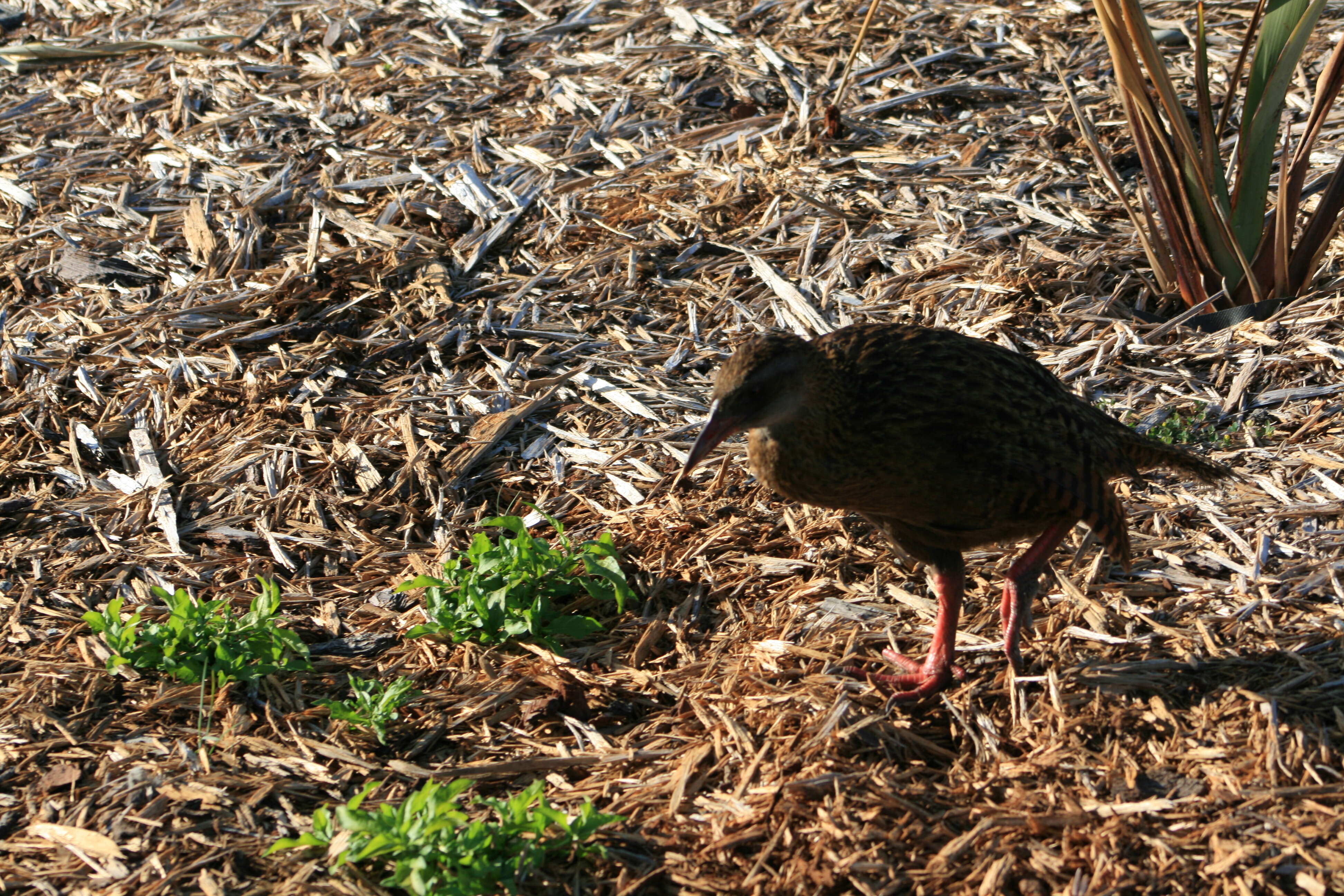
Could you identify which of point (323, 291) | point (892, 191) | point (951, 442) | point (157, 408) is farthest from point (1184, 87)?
point (157, 408)

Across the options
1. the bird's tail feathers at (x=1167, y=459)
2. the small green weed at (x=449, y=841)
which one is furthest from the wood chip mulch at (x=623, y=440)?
the bird's tail feathers at (x=1167, y=459)

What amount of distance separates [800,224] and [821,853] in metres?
3.41

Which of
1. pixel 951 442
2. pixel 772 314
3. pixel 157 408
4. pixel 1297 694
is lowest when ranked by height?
pixel 157 408

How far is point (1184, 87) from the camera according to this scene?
241 inches

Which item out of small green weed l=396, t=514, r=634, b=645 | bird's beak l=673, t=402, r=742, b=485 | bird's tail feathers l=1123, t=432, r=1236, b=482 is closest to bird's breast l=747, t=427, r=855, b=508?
bird's beak l=673, t=402, r=742, b=485

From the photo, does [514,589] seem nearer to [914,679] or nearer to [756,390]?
[756,390]

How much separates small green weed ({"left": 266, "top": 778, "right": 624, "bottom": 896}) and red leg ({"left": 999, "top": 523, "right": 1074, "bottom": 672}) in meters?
1.42

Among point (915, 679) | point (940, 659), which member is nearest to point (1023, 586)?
point (940, 659)

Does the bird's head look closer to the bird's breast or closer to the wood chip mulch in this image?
the bird's breast

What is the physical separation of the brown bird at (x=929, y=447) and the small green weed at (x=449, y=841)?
1.10m

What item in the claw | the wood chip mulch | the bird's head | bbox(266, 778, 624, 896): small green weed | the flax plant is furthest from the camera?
the flax plant

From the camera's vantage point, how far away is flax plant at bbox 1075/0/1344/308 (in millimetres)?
4609

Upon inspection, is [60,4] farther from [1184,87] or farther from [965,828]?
[965,828]

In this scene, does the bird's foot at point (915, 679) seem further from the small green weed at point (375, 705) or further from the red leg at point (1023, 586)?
the small green weed at point (375, 705)
